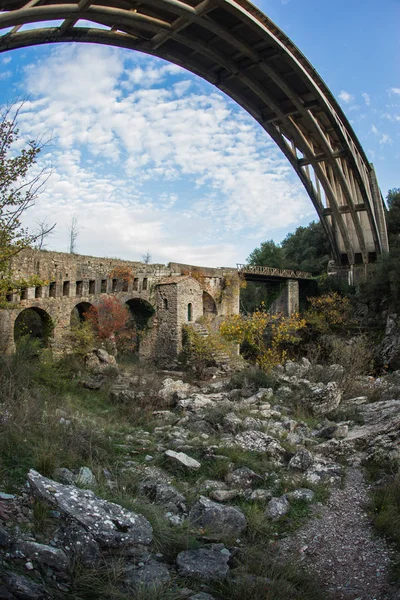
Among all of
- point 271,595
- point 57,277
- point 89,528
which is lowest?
point 271,595

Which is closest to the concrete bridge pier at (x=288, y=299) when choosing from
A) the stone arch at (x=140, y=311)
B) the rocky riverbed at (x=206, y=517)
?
the stone arch at (x=140, y=311)

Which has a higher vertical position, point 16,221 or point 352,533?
point 16,221

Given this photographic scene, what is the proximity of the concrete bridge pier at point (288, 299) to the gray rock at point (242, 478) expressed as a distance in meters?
22.4

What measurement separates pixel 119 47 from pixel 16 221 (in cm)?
1317

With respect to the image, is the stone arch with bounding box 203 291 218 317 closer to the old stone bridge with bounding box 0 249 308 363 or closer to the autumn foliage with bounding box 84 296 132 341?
the old stone bridge with bounding box 0 249 308 363

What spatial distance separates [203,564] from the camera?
146 inches

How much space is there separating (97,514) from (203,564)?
3.32 feet

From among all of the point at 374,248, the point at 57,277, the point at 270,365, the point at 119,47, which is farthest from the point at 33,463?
the point at 374,248

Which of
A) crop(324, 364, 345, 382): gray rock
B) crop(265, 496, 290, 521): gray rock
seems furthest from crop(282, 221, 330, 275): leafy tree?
crop(265, 496, 290, 521): gray rock

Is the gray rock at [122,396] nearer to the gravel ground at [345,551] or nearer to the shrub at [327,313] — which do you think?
the gravel ground at [345,551]

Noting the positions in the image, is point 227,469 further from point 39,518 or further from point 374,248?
point 374,248

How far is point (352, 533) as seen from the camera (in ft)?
16.0

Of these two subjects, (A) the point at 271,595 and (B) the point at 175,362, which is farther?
(B) the point at 175,362

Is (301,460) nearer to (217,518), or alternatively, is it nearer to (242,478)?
(242,478)
